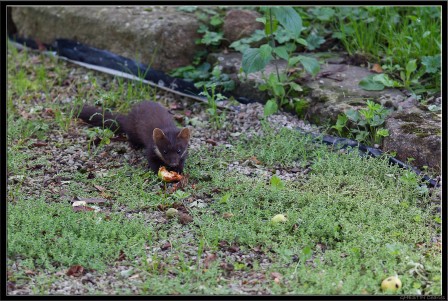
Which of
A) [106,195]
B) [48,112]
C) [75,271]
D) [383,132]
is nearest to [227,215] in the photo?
[106,195]

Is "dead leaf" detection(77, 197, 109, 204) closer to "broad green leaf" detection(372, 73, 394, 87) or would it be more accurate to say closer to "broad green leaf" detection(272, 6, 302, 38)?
"broad green leaf" detection(272, 6, 302, 38)

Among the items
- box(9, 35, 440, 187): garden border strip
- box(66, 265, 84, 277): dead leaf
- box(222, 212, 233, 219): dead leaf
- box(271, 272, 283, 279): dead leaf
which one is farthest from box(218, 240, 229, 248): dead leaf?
box(9, 35, 440, 187): garden border strip

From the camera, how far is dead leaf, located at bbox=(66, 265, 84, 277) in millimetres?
4605

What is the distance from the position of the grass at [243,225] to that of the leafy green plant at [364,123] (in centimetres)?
33

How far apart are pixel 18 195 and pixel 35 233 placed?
2.65ft

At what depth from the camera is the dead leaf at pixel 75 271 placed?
15.1 feet

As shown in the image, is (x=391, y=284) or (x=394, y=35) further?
(x=394, y=35)

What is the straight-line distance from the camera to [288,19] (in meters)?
6.72

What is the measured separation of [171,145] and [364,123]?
193 centimetres

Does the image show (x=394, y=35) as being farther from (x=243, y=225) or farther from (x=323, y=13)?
(x=243, y=225)

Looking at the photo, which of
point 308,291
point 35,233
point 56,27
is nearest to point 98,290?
point 35,233

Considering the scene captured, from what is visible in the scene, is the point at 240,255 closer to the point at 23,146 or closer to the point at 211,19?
the point at 23,146

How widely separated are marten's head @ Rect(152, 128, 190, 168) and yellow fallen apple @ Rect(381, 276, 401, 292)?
2.44 meters

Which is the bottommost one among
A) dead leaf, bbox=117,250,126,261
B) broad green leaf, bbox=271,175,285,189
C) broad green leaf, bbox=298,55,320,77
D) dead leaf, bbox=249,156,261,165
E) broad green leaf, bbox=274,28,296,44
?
dead leaf, bbox=249,156,261,165
